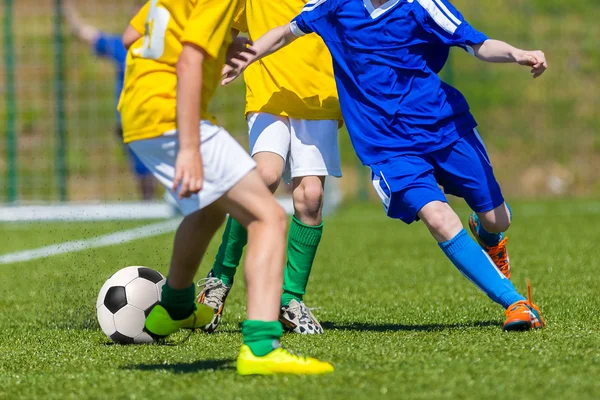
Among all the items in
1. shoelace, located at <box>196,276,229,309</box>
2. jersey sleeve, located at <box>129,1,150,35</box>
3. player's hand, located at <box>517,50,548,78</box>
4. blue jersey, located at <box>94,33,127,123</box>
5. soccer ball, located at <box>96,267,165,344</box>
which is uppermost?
jersey sleeve, located at <box>129,1,150,35</box>

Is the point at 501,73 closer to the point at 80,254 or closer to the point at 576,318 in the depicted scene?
the point at 80,254

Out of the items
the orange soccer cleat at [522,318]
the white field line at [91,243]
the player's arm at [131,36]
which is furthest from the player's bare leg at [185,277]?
the white field line at [91,243]

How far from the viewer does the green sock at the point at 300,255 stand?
15.3 ft

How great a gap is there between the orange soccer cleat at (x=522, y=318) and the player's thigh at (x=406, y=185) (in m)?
0.53

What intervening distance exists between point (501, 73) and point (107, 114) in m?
5.79

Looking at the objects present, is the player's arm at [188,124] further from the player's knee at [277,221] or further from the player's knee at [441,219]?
the player's knee at [441,219]

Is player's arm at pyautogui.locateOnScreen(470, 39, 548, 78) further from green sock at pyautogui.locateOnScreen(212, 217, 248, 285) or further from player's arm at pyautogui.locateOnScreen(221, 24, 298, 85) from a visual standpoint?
green sock at pyautogui.locateOnScreen(212, 217, 248, 285)

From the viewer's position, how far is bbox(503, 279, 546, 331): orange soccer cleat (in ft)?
13.2

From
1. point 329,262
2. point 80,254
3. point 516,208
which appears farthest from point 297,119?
point 516,208

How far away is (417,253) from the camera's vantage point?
7.97 metres

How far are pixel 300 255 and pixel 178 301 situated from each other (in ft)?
3.53

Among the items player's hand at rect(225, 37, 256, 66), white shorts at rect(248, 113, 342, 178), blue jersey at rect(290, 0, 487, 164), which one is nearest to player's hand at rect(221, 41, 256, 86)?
player's hand at rect(225, 37, 256, 66)

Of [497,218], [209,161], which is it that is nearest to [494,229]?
[497,218]

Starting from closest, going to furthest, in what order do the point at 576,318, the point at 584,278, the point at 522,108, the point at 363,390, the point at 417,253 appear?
the point at 363,390, the point at 576,318, the point at 584,278, the point at 417,253, the point at 522,108
